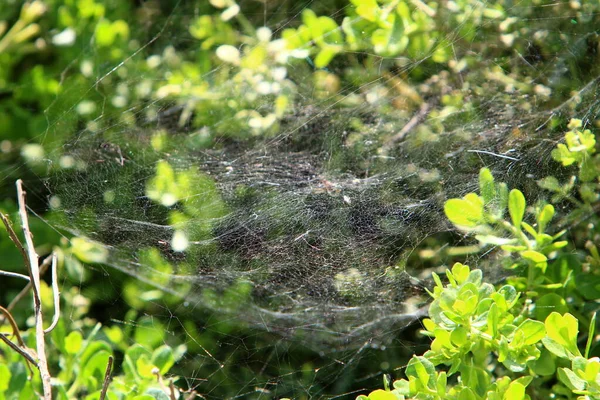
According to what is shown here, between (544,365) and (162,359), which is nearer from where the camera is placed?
(544,365)

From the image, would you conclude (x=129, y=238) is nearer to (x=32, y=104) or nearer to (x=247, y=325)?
(x=247, y=325)

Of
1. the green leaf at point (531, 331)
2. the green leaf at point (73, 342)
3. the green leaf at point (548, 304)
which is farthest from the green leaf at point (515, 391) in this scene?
the green leaf at point (73, 342)

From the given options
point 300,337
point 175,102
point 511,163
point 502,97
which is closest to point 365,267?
point 300,337

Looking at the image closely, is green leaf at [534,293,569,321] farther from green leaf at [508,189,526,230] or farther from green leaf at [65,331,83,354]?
green leaf at [65,331,83,354]

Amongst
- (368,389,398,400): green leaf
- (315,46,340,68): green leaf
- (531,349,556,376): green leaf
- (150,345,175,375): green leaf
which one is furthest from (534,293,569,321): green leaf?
(315,46,340,68): green leaf

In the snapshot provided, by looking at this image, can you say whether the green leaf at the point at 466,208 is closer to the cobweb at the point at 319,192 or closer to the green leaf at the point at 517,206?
the green leaf at the point at 517,206

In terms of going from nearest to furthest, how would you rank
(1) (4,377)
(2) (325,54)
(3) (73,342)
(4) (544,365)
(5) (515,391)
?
(5) (515,391) < (4) (544,365) < (1) (4,377) < (3) (73,342) < (2) (325,54)

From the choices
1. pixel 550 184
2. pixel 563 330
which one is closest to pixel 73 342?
pixel 563 330

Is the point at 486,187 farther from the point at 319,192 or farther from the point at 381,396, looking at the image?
the point at 319,192
